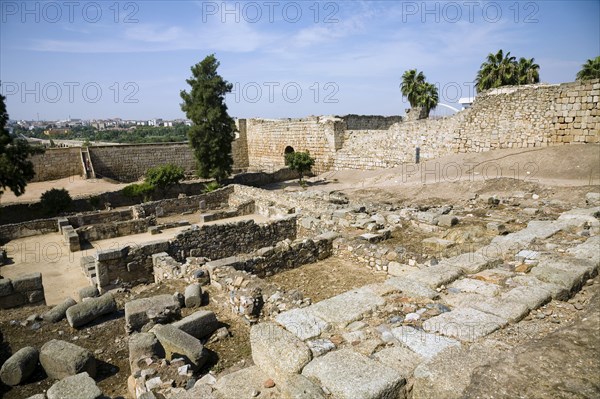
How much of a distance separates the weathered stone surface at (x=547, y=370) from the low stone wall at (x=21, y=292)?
798cm

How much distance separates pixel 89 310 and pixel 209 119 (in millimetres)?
17264

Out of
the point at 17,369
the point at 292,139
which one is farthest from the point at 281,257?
the point at 292,139

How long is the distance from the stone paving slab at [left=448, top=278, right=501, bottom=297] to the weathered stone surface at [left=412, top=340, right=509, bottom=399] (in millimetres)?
1174

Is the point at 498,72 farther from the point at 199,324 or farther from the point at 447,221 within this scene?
the point at 199,324

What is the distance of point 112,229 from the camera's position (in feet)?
44.5

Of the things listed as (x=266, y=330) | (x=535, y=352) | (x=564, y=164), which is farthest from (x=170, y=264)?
(x=564, y=164)

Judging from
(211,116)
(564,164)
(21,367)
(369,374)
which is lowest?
(21,367)

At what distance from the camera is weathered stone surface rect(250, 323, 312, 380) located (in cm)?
320

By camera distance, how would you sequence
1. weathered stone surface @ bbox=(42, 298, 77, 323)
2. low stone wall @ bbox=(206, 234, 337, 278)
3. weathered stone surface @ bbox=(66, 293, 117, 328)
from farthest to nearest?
low stone wall @ bbox=(206, 234, 337, 278) < weathered stone surface @ bbox=(42, 298, 77, 323) < weathered stone surface @ bbox=(66, 293, 117, 328)

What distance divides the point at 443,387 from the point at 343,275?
4879 mm

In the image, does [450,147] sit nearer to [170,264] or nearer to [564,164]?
[564,164]

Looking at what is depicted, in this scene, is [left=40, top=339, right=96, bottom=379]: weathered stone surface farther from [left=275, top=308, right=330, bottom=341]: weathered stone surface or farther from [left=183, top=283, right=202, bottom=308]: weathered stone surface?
[left=275, top=308, right=330, bottom=341]: weathered stone surface

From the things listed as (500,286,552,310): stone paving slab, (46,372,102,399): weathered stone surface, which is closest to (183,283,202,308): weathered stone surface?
(46,372,102,399): weathered stone surface

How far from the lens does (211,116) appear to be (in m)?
21.7
